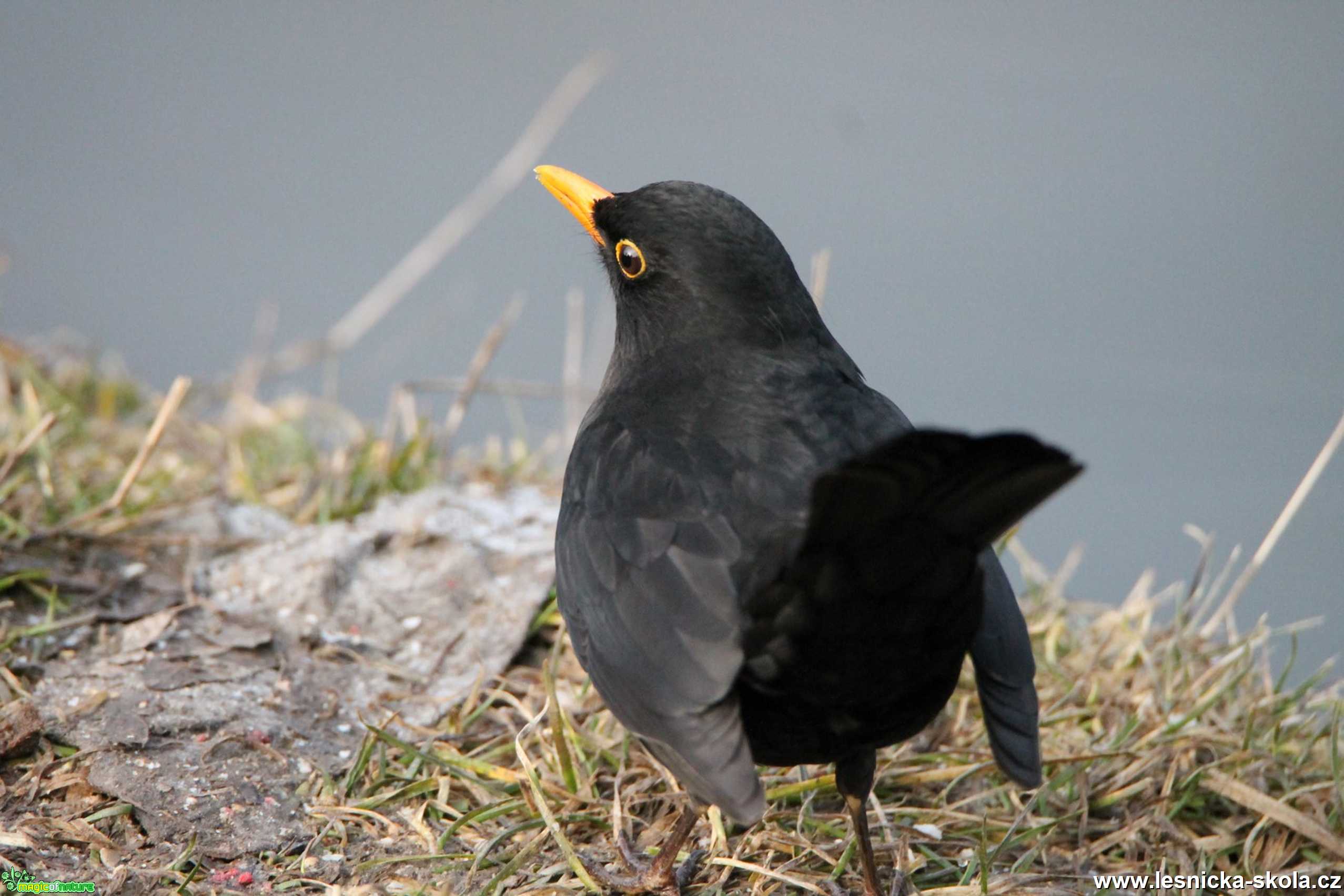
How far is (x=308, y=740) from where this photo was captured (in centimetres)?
342

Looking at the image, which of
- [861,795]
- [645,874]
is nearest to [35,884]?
[645,874]

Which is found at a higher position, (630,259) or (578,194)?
(578,194)

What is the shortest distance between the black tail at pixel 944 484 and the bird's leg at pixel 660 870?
105 centimetres

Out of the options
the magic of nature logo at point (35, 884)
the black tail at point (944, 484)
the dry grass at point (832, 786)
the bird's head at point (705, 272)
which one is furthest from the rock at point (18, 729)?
the black tail at point (944, 484)

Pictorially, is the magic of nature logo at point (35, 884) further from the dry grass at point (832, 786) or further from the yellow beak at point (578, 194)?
the yellow beak at point (578, 194)

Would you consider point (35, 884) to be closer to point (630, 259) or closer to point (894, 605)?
point (894, 605)

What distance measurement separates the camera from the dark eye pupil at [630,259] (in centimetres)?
331

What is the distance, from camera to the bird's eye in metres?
3.30

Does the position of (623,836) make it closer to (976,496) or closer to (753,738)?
(753,738)

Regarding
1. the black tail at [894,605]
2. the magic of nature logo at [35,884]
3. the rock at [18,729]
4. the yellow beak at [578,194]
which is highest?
the yellow beak at [578,194]

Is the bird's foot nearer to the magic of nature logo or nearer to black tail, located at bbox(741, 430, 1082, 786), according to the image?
black tail, located at bbox(741, 430, 1082, 786)

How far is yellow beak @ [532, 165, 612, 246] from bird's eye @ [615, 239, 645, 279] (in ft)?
0.46

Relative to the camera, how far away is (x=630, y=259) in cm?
334

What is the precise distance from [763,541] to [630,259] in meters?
1.13
